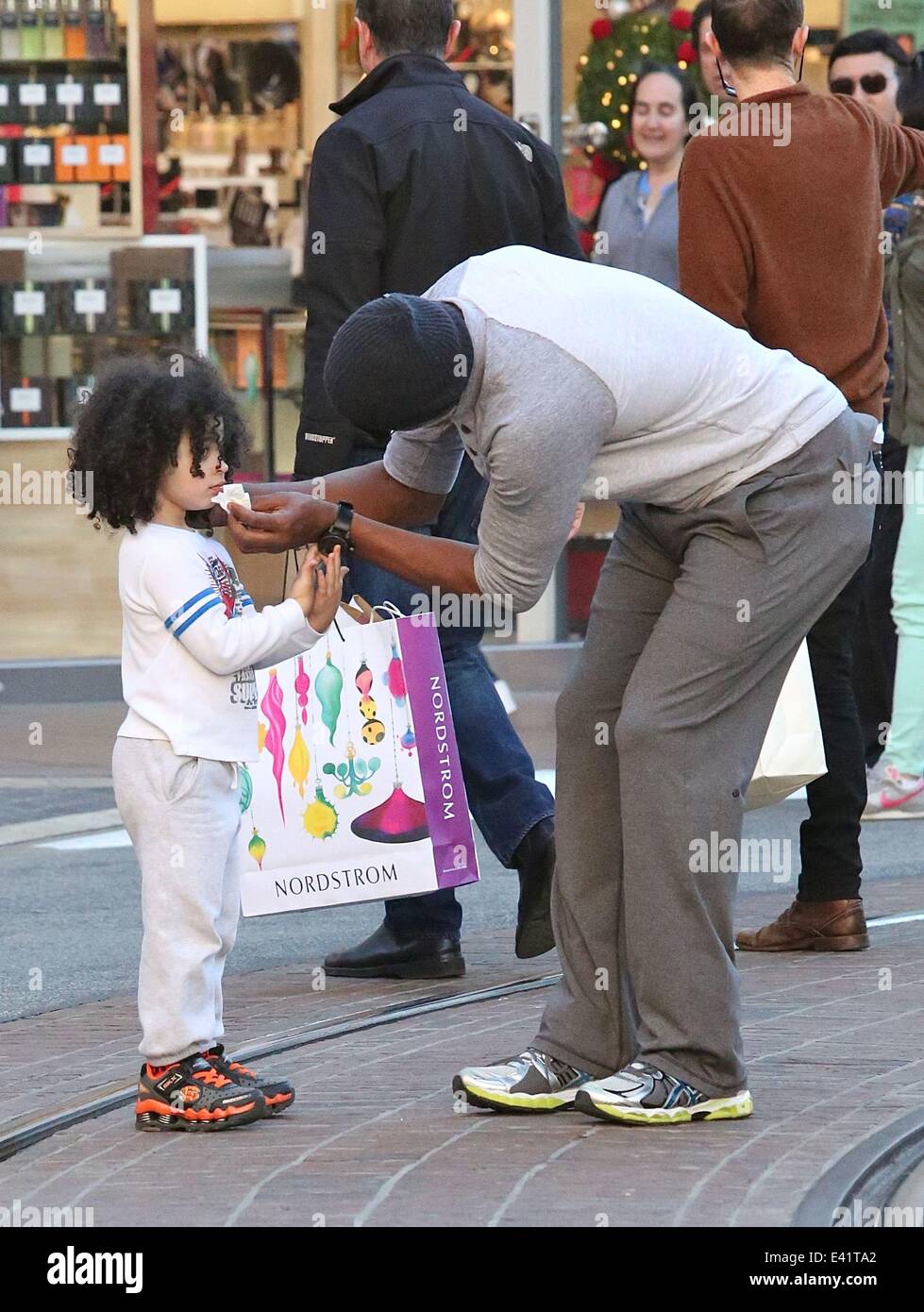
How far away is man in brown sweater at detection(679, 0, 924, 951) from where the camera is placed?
17.3 feet

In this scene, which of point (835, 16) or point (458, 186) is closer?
point (458, 186)

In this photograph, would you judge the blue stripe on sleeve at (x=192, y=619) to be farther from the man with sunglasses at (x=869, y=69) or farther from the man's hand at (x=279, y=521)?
the man with sunglasses at (x=869, y=69)

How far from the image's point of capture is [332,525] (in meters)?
4.14

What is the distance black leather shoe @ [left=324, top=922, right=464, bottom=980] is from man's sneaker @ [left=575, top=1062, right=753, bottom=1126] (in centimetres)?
138

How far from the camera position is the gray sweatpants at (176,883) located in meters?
Answer: 4.21

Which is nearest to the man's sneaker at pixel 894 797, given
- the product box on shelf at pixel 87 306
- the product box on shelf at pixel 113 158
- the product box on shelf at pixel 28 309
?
the product box on shelf at pixel 87 306

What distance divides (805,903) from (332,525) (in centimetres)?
219

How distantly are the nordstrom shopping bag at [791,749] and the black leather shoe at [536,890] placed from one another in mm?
480

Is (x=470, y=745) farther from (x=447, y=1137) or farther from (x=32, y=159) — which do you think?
(x=32, y=159)

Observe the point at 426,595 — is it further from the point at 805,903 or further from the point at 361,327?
the point at 361,327

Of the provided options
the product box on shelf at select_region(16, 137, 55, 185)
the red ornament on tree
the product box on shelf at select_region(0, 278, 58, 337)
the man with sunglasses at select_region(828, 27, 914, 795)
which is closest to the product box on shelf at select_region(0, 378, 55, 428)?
the product box on shelf at select_region(0, 278, 58, 337)

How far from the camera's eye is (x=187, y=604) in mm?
4188

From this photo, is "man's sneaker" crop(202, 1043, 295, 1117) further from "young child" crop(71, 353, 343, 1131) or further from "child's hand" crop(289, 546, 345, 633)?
"child's hand" crop(289, 546, 345, 633)
